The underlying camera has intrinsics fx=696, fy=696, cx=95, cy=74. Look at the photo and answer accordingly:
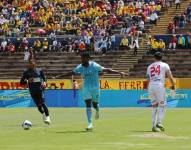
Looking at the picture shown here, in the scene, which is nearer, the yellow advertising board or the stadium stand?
the yellow advertising board

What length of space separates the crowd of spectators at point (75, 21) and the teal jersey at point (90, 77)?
3066cm

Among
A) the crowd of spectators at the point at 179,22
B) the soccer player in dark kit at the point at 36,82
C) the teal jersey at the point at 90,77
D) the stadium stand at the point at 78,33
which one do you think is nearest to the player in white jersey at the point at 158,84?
the teal jersey at the point at 90,77

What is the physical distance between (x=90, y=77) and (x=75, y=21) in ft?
120

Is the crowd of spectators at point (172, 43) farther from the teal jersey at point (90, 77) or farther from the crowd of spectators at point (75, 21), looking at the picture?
the teal jersey at point (90, 77)

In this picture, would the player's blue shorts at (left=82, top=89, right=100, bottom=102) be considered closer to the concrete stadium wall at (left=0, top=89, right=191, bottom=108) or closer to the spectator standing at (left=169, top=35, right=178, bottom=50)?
the concrete stadium wall at (left=0, top=89, right=191, bottom=108)

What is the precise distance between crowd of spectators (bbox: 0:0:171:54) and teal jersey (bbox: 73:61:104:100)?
101ft

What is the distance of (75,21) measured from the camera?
56.7 metres

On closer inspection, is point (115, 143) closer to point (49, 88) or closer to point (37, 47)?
point (49, 88)

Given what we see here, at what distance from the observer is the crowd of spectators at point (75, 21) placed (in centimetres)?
5306

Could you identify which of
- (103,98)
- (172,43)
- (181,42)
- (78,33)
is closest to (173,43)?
(172,43)

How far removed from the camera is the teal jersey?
20.3 m

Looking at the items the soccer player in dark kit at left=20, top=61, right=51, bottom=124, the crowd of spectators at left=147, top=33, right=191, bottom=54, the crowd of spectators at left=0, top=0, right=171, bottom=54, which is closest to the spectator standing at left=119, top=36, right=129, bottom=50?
the crowd of spectators at left=0, top=0, right=171, bottom=54

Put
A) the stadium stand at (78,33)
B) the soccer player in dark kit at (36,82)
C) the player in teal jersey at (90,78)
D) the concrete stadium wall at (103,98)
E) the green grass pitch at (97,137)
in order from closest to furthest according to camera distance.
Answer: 1. the green grass pitch at (97,137)
2. the player in teal jersey at (90,78)
3. the soccer player in dark kit at (36,82)
4. the concrete stadium wall at (103,98)
5. the stadium stand at (78,33)

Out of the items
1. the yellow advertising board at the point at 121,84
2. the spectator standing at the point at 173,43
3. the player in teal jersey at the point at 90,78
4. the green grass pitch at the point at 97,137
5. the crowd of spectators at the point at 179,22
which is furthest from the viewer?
the crowd of spectators at the point at 179,22
